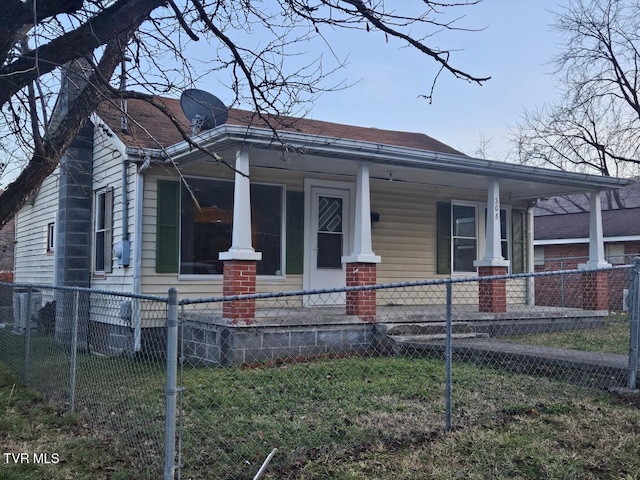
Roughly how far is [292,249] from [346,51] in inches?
200

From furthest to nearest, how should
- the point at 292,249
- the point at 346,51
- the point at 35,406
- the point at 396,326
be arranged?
the point at 292,249 < the point at 396,326 < the point at 35,406 < the point at 346,51

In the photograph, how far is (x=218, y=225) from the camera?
32.6ft

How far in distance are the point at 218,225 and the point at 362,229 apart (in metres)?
2.43

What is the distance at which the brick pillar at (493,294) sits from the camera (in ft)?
33.1

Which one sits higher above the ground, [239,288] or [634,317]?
[239,288]

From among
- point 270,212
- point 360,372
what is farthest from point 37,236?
point 360,372

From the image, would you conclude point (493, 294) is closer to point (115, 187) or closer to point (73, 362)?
point (115, 187)

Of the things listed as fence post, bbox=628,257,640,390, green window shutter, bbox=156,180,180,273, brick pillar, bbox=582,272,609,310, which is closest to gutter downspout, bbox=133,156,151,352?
green window shutter, bbox=156,180,180,273

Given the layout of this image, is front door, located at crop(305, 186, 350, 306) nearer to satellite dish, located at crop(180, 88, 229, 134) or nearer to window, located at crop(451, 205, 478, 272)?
satellite dish, located at crop(180, 88, 229, 134)

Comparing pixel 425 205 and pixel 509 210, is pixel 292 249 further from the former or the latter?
pixel 509 210

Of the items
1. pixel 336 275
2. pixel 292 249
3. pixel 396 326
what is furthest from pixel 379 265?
pixel 396 326

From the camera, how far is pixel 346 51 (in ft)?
18.6

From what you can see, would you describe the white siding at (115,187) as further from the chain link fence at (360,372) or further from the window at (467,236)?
the window at (467,236)
